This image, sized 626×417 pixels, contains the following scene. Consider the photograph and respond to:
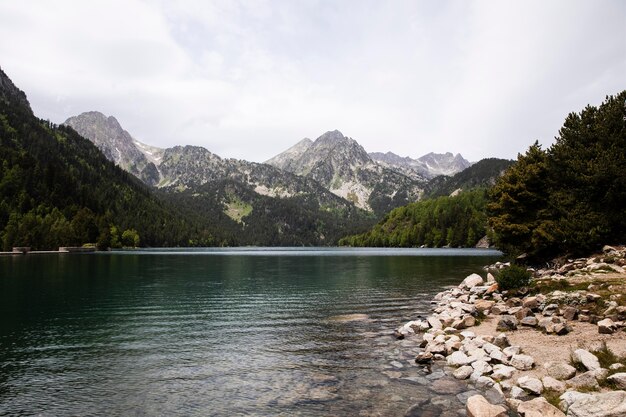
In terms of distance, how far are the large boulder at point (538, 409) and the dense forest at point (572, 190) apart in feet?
154

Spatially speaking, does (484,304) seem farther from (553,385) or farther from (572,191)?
(572,191)

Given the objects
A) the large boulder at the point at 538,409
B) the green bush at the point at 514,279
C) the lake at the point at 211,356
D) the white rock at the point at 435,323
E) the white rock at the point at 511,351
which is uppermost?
the green bush at the point at 514,279

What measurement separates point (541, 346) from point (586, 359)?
470 cm

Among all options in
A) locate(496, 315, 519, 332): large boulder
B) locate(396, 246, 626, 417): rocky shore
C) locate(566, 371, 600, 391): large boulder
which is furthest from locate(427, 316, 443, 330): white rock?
locate(566, 371, 600, 391): large boulder

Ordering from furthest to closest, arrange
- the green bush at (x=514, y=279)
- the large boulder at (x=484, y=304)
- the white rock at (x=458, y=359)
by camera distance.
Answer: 1. the green bush at (x=514, y=279)
2. the large boulder at (x=484, y=304)
3. the white rock at (x=458, y=359)

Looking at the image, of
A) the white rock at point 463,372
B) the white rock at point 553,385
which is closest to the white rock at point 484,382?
the white rock at point 463,372

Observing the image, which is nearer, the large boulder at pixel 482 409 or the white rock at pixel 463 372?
the large boulder at pixel 482 409

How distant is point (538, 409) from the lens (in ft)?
A: 52.0

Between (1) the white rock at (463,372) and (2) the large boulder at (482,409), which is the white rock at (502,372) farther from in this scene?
(2) the large boulder at (482,409)

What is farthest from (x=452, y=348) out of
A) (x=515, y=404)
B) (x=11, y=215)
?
(x=11, y=215)

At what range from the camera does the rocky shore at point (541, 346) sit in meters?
16.1

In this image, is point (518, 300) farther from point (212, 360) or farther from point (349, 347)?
point (212, 360)

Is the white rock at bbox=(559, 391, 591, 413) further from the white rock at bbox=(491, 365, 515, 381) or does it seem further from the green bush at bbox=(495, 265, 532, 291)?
the green bush at bbox=(495, 265, 532, 291)

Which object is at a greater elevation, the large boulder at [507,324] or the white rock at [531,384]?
the large boulder at [507,324]
